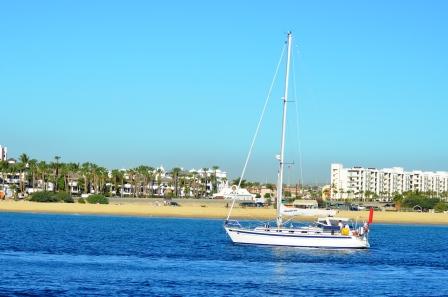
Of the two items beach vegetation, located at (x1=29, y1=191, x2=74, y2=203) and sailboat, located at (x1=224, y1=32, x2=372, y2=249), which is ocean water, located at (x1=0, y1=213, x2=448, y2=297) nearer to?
sailboat, located at (x1=224, y1=32, x2=372, y2=249)

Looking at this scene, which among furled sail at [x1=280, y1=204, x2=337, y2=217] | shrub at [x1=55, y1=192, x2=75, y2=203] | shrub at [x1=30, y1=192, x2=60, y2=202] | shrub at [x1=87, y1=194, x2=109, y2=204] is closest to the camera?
furled sail at [x1=280, y1=204, x2=337, y2=217]

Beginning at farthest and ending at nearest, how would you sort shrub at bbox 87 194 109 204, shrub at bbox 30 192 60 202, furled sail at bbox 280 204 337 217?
shrub at bbox 30 192 60 202 < shrub at bbox 87 194 109 204 < furled sail at bbox 280 204 337 217

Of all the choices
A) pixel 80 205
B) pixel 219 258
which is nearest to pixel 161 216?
pixel 80 205

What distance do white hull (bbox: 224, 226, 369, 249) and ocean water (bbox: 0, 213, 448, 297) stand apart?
750mm

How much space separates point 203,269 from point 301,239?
2018 cm

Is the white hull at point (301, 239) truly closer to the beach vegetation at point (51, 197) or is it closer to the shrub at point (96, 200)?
the shrub at point (96, 200)

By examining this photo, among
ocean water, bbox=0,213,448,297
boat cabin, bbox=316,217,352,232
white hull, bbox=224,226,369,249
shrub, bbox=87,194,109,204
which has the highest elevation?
shrub, bbox=87,194,109,204

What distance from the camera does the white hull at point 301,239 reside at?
2958 inches

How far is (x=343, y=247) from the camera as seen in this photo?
76438 mm

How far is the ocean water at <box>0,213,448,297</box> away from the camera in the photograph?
46.0 m

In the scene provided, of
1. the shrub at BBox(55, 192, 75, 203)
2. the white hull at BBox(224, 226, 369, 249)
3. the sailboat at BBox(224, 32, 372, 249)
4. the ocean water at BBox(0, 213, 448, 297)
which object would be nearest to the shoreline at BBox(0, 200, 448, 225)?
the shrub at BBox(55, 192, 75, 203)

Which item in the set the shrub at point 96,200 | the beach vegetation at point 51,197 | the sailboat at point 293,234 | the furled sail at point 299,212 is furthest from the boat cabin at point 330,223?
the beach vegetation at point 51,197

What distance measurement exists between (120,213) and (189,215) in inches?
516

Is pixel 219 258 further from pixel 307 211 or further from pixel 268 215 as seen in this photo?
pixel 268 215
